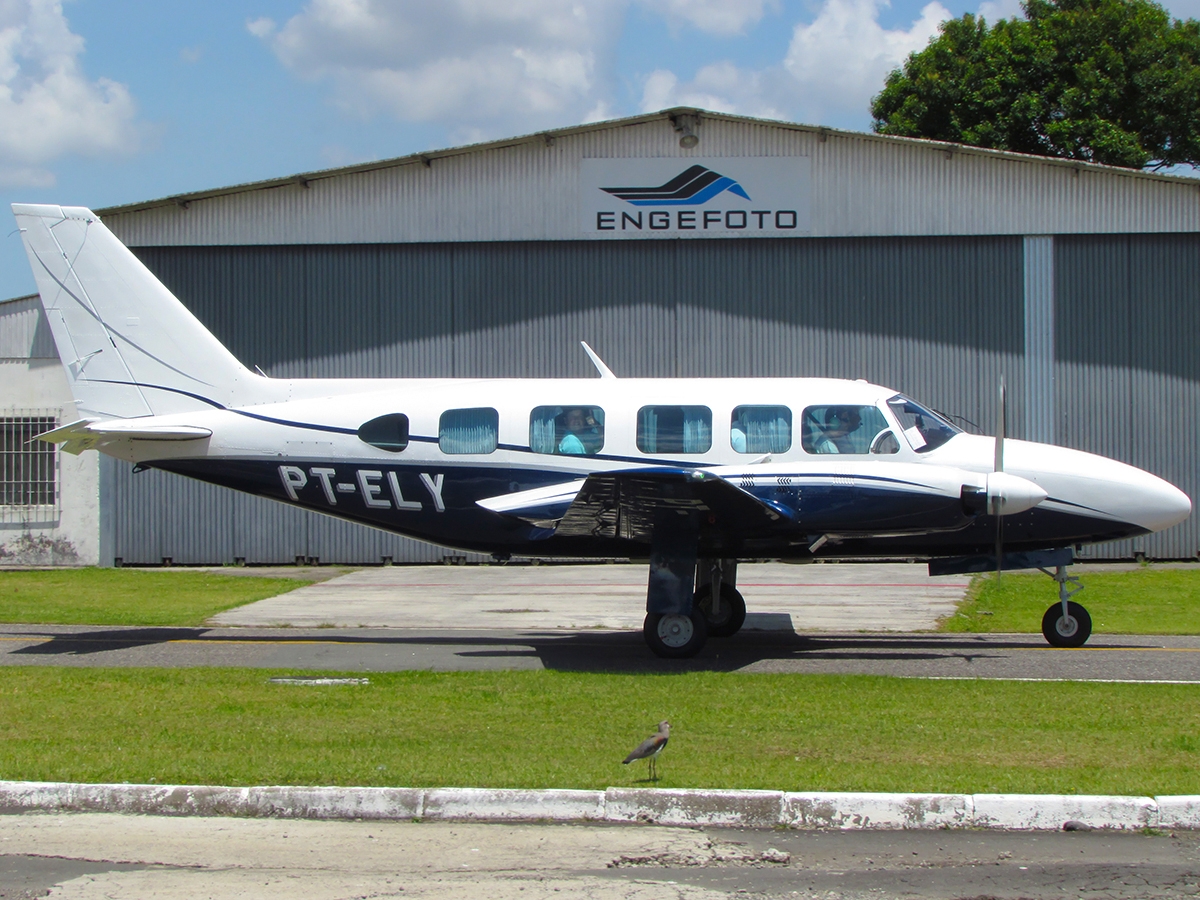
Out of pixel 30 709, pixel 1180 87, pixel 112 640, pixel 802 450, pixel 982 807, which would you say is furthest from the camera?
→ pixel 1180 87

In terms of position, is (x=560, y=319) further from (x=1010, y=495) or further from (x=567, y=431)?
(x=1010, y=495)

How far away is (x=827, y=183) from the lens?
2180 centimetres

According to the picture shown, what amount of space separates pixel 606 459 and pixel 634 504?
1337 millimetres

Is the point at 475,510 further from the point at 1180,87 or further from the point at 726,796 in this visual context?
the point at 1180,87

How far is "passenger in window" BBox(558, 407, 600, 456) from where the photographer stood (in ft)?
40.5

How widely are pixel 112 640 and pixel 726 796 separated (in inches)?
376

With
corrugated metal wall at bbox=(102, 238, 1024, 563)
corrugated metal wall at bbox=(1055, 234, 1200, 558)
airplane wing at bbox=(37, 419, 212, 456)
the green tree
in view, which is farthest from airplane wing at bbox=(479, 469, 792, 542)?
the green tree

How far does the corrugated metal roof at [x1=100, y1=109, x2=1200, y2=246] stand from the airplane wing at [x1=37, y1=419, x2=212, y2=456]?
1017 cm

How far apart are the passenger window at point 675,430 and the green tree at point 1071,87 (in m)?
27.9

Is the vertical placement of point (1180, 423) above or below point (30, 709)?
above

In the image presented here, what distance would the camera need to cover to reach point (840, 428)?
39.3 feet

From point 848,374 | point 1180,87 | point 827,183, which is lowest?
point 848,374

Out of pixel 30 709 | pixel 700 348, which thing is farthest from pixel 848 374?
pixel 30 709

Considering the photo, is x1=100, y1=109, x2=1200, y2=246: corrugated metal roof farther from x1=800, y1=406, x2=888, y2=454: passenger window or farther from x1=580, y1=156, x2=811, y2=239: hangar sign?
x1=800, y1=406, x2=888, y2=454: passenger window
